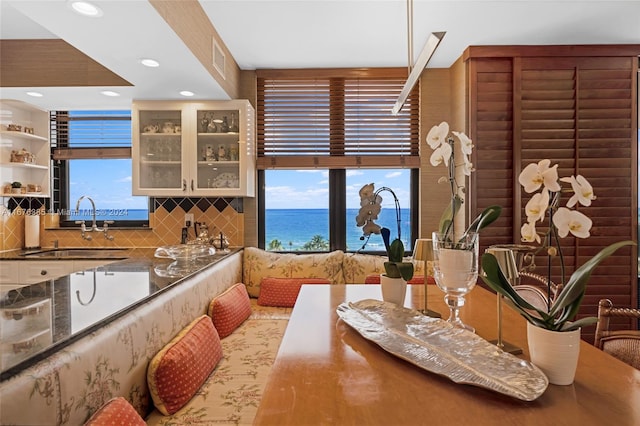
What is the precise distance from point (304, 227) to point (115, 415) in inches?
97.1

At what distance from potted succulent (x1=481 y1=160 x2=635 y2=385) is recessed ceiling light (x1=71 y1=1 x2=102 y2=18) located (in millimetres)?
1824

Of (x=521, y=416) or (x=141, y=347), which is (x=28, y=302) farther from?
(x=521, y=416)

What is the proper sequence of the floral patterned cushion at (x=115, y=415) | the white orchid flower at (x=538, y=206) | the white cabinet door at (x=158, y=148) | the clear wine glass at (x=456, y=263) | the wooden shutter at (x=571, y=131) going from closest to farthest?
the white orchid flower at (x=538, y=206)
the floral patterned cushion at (x=115, y=415)
the clear wine glass at (x=456, y=263)
the wooden shutter at (x=571, y=131)
the white cabinet door at (x=158, y=148)

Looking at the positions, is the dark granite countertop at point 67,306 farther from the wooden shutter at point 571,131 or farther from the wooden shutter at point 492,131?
the wooden shutter at point 571,131

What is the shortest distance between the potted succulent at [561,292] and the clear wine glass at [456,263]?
24 cm

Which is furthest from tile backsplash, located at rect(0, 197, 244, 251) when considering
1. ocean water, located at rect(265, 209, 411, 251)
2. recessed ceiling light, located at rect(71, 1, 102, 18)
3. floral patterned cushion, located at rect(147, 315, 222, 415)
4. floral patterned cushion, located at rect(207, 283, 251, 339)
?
recessed ceiling light, located at rect(71, 1, 102, 18)

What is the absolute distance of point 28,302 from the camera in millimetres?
1202

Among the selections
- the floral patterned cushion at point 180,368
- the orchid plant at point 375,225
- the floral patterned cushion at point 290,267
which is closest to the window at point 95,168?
the floral patterned cushion at point 290,267

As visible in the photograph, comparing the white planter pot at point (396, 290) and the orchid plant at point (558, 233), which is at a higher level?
the orchid plant at point (558, 233)

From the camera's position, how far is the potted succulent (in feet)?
2.45

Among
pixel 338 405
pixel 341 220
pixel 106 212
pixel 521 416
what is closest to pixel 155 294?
pixel 338 405

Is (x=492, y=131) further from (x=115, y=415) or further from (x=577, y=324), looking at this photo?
(x=115, y=415)

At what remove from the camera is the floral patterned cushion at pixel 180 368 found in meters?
1.31

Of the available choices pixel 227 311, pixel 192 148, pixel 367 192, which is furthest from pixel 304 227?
pixel 367 192
